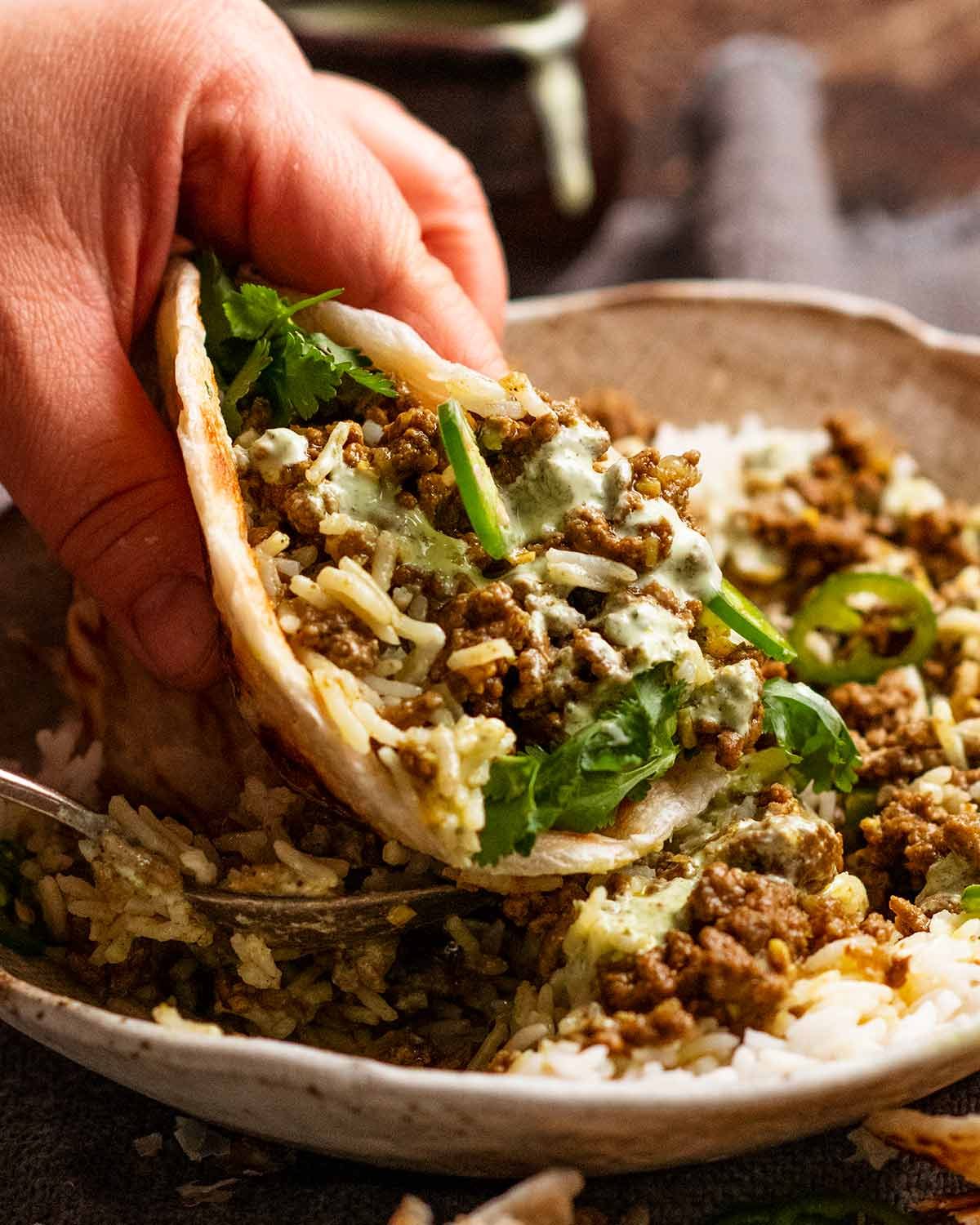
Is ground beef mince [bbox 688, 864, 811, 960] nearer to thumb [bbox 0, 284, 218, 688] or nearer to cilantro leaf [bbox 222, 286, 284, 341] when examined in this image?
thumb [bbox 0, 284, 218, 688]

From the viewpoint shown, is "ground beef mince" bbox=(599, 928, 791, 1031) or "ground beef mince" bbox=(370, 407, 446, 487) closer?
"ground beef mince" bbox=(599, 928, 791, 1031)

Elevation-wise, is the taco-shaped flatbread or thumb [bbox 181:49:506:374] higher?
thumb [bbox 181:49:506:374]

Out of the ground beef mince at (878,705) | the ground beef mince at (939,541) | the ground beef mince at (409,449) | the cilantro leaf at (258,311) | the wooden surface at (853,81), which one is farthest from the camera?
the wooden surface at (853,81)

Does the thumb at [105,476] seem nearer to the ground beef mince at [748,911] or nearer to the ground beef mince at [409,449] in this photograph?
the ground beef mince at [409,449]

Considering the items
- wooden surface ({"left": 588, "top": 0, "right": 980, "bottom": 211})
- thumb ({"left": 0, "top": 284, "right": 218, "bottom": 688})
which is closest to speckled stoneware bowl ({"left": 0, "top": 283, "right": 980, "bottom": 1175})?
thumb ({"left": 0, "top": 284, "right": 218, "bottom": 688})

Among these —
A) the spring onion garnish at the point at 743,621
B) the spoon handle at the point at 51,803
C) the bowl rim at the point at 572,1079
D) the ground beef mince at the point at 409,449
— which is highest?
the ground beef mince at the point at 409,449

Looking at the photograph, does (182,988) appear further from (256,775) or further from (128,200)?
(128,200)

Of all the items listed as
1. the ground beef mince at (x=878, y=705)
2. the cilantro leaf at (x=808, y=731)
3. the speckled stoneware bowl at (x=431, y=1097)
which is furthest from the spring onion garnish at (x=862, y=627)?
the speckled stoneware bowl at (x=431, y=1097)

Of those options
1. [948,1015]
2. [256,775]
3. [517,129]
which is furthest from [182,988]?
[517,129]
